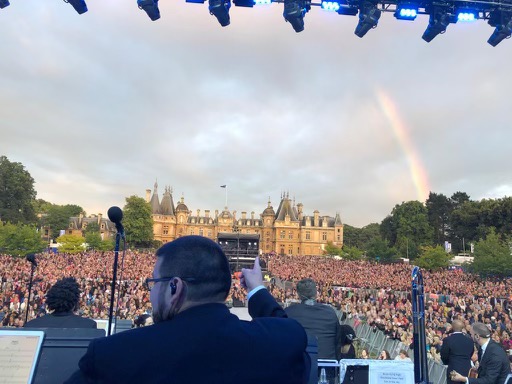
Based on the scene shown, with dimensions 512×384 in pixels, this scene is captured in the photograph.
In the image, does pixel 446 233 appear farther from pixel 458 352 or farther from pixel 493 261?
pixel 458 352

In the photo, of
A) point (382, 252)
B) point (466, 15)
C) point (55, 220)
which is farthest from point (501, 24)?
point (55, 220)

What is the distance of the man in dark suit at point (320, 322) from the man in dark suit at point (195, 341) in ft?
8.27

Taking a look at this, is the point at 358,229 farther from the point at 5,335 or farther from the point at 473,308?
the point at 5,335

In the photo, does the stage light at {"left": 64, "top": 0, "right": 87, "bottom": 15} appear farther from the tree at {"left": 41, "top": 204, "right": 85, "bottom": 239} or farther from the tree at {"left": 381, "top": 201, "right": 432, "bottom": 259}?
the tree at {"left": 41, "top": 204, "right": 85, "bottom": 239}

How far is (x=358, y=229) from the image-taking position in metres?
128

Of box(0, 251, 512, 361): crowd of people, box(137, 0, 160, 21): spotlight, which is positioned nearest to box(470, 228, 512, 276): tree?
box(0, 251, 512, 361): crowd of people

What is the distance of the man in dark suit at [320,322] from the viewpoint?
4.38m

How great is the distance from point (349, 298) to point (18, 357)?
25.1 meters

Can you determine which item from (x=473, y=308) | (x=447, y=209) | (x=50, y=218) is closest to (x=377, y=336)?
(x=473, y=308)

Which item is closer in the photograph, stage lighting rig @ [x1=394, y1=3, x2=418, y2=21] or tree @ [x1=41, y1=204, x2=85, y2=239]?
stage lighting rig @ [x1=394, y1=3, x2=418, y2=21]

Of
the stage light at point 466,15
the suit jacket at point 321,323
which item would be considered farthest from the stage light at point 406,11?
the suit jacket at point 321,323

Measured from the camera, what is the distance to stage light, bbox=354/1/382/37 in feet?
31.2

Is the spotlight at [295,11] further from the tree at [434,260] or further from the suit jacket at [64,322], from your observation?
the tree at [434,260]

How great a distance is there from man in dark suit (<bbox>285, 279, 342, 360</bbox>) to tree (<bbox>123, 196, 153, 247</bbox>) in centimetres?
7945
